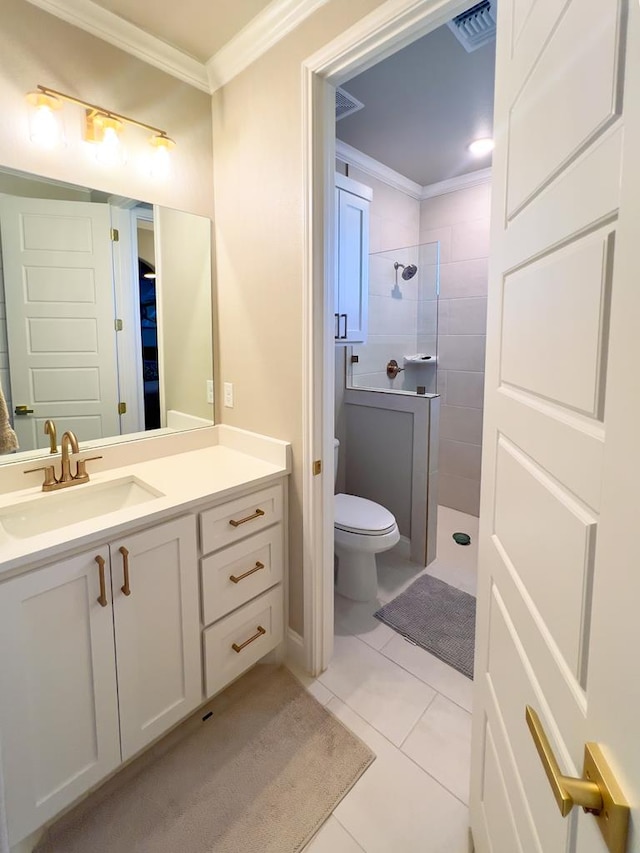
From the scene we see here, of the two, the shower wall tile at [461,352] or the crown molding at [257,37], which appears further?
the shower wall tile at [461,352]

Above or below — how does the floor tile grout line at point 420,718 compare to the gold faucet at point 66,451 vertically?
below

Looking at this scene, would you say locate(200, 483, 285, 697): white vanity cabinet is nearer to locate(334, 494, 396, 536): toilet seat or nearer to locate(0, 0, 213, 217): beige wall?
locate(334, 494, 396, 536): toilet seat

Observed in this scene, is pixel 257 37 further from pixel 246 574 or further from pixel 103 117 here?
pixel 246 574

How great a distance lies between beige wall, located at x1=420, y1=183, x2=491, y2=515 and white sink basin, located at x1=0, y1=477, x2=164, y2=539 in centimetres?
253

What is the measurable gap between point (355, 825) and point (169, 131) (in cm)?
255

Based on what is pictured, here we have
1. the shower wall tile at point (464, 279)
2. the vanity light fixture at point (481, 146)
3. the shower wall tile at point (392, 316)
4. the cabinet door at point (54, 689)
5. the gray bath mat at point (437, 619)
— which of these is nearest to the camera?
the cabinet door at point (54, 689)

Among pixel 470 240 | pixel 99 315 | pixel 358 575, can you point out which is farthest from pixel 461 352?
pixel 99 315

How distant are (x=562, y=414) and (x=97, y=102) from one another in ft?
6.21

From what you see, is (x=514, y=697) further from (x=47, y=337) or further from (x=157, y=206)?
(x=157, y=206)

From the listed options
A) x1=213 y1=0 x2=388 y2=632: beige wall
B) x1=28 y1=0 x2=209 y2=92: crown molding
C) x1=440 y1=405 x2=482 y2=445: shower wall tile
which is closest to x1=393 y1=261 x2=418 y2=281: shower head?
x1=440 y1=405 x2=482 y2=445: shower wall tile

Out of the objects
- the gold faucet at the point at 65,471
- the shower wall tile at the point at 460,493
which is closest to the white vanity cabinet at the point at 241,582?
the gold faucet at the point at 65,471

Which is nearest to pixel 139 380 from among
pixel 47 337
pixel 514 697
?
pixel 47 337

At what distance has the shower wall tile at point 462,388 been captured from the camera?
3.27m

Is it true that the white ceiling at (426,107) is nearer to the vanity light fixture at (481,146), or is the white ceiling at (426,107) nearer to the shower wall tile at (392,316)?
the vanity light fixture at (481,146)
